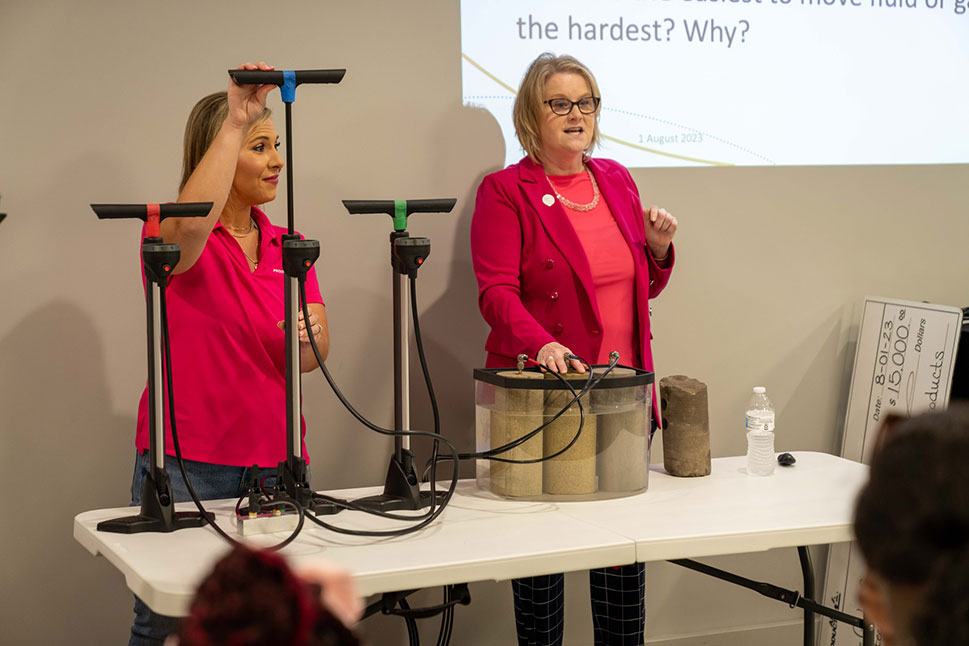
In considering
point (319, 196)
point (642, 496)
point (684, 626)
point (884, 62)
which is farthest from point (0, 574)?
point (884, 62)

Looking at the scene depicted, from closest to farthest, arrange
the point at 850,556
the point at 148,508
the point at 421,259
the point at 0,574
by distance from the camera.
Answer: the point at 148,508
the point at 421,259
the point at 0,574
the point at 850,556

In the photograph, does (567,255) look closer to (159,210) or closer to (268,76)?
(268,76)

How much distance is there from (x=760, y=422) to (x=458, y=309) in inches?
40.6

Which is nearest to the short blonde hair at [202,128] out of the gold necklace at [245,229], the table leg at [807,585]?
the gold necklace at [245,229]

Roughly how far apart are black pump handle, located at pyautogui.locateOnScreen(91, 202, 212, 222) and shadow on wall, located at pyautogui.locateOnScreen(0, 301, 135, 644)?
0.93m

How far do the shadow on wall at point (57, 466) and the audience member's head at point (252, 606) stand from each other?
7.31 feet

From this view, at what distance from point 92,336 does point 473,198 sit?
114cm

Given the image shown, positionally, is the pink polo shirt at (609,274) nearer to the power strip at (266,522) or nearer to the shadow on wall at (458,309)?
the shadow on wall at (458,309)

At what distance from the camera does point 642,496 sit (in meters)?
1.98

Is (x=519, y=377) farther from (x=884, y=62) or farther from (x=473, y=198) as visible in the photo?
(x=884, y=62)

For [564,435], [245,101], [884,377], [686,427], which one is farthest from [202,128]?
[884,377]

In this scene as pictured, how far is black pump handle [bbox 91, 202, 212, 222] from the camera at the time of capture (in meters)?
1.69

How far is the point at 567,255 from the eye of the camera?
7.50 ft

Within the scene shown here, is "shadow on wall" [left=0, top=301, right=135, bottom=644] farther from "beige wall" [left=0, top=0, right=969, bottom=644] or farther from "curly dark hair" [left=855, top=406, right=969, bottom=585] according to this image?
"curly dark hair" [left=855, top=406, right=969, bottom=585]
